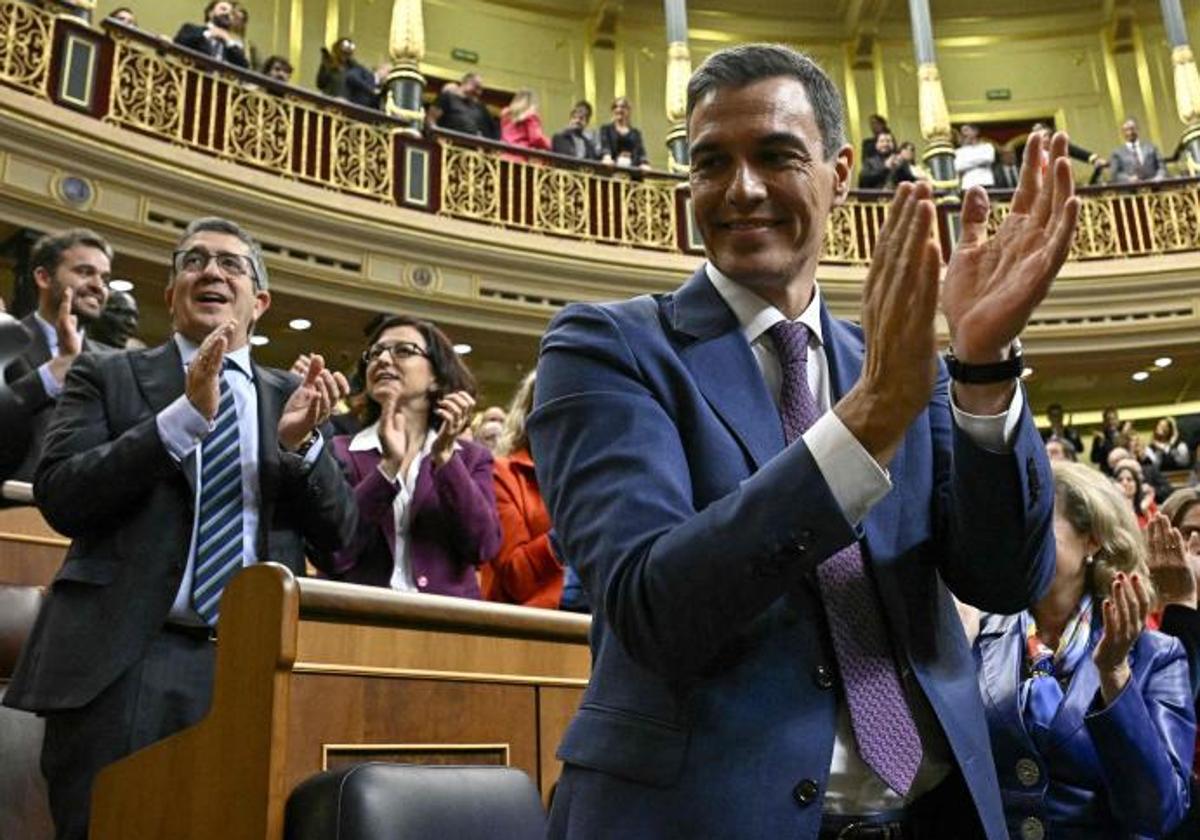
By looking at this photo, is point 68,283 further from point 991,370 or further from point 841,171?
point 991,370

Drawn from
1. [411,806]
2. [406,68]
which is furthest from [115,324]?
[406,68]

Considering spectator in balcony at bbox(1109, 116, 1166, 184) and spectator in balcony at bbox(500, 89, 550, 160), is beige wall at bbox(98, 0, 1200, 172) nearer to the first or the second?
spectator in balcony at bbox(1109, 116, 1166, 184)

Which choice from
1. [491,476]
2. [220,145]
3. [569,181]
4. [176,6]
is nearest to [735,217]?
[491,476]

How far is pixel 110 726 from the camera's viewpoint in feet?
5.40

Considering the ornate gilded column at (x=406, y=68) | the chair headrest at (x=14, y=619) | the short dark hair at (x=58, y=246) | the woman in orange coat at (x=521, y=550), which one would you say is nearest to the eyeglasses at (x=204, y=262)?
the chair headrest at (x=14, y=619)

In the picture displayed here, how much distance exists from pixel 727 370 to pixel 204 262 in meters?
1.37

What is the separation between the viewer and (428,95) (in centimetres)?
1128

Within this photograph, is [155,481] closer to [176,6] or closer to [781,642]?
[781,642]

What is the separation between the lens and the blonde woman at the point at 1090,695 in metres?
1.62

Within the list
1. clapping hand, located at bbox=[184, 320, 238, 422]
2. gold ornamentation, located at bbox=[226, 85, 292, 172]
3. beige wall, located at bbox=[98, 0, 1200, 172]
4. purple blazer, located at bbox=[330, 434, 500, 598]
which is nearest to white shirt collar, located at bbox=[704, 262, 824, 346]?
clapping hand, located at bbox=[184, 320, 238, 422]

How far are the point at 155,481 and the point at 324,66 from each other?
802 centimetres

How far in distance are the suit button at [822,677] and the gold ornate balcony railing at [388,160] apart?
16.6ft

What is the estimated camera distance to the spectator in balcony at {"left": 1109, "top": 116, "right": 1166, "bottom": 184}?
1039 cm

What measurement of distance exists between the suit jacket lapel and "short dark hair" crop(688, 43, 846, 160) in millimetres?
182
